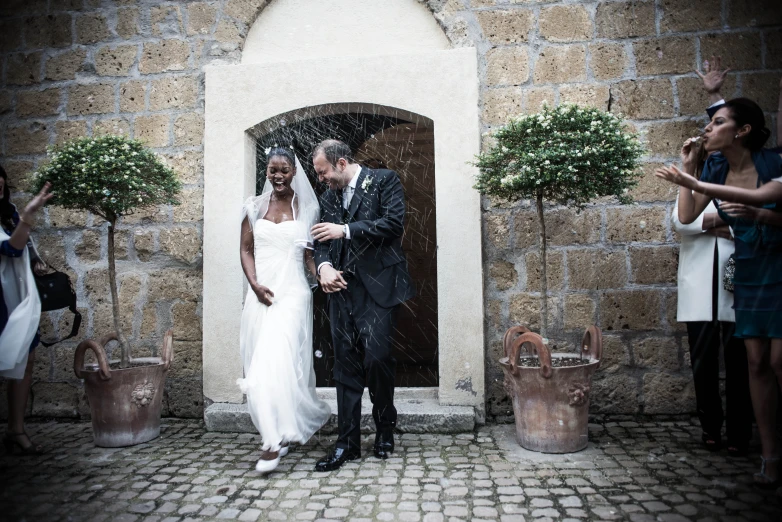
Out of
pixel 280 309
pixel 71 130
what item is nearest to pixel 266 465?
pixel 280 309

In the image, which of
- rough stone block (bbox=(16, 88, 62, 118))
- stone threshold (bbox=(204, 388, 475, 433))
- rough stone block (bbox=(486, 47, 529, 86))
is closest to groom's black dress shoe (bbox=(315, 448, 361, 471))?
stone threshold (bbox=(204, 388, 475, 433))

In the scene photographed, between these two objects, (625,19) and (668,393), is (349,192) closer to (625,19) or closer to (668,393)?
(625,19)

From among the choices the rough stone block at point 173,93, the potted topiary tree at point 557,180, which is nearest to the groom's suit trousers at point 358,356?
the potted topiary tree at point 557,180

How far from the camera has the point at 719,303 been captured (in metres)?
3.70

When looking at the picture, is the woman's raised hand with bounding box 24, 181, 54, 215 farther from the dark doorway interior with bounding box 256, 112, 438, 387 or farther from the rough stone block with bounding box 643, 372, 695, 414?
the rough stone block with bounding box 643, 372, 695, 414

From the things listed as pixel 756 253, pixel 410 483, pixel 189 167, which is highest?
pixel 189 167

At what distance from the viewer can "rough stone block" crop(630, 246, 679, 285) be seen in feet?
15.3

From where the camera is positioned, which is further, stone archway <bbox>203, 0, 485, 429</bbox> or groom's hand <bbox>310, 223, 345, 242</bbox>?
stone archway <bbox>203, 0, 485, 429</bbox>

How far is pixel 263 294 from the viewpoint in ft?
13.0

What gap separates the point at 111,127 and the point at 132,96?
35 centimetres

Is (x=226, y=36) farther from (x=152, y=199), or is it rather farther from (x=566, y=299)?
(x=566, y=299)

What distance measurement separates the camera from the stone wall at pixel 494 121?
4.67 metres

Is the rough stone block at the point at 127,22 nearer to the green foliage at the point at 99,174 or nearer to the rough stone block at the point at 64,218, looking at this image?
the green foliage at the point at 99,174

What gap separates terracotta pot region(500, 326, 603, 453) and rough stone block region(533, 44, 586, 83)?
7.72 ft
